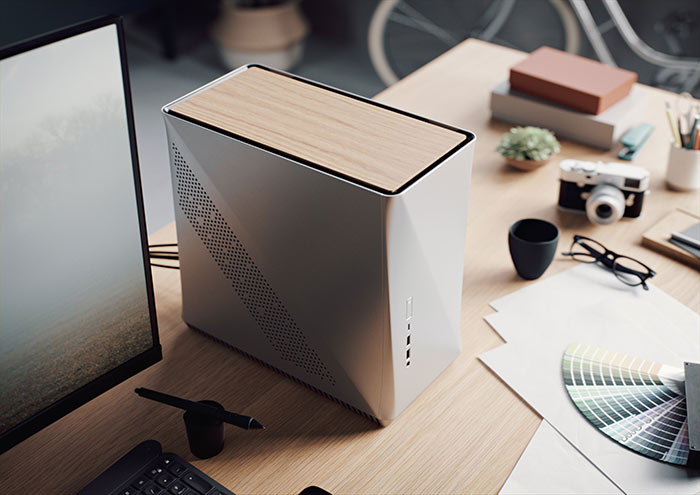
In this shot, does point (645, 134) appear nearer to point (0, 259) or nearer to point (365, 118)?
point (365, 118)

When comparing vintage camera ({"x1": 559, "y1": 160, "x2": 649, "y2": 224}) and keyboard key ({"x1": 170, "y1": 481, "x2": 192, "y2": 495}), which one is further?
vintage camera ({"x1": 559, "y1": 160, "x2": 649, "y2": 224})

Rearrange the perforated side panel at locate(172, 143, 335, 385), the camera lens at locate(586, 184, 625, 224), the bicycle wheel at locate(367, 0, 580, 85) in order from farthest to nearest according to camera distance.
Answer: the bicycle wheel at locate(367, 0, 580, 85) → the camera lens at locate(586, 184, 625, 224) → the perforated side panel at locate(172, 143, 335, 385)

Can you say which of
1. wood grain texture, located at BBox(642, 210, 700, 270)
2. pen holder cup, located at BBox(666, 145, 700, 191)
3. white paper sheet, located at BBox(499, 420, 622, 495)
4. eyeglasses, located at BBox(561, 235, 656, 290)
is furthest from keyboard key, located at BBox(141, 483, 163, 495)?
pen holder cup, located at BBox(666, 145, 700, 191)

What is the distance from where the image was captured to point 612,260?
107 cm

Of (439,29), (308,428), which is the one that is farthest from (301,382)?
(439,29)

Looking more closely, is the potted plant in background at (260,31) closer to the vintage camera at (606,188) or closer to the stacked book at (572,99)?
the stacked book at (572,99)

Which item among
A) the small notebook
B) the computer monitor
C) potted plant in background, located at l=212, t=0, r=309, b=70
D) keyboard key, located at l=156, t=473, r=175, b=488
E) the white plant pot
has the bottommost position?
the white plant pot

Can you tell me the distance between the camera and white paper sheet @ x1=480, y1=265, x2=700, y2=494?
2.58 ft

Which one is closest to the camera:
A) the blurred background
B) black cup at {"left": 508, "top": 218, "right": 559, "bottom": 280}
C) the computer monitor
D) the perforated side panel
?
the computer monitor

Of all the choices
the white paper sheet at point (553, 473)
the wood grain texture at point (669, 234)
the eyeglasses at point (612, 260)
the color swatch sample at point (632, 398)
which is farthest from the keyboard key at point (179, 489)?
the wood grain texture at point (669, 234)

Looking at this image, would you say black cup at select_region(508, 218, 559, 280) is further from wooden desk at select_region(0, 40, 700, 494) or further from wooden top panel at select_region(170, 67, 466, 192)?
wooden top panel at select_region(170, 67, 466, 192)

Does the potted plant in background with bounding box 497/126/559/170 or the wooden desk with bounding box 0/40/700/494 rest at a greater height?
the potted plant in background with bounding box 497/126/559/170

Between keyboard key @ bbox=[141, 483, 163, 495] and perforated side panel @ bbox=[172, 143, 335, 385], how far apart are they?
0.21 meters

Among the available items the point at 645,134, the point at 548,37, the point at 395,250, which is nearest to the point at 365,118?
the point at 395,250
